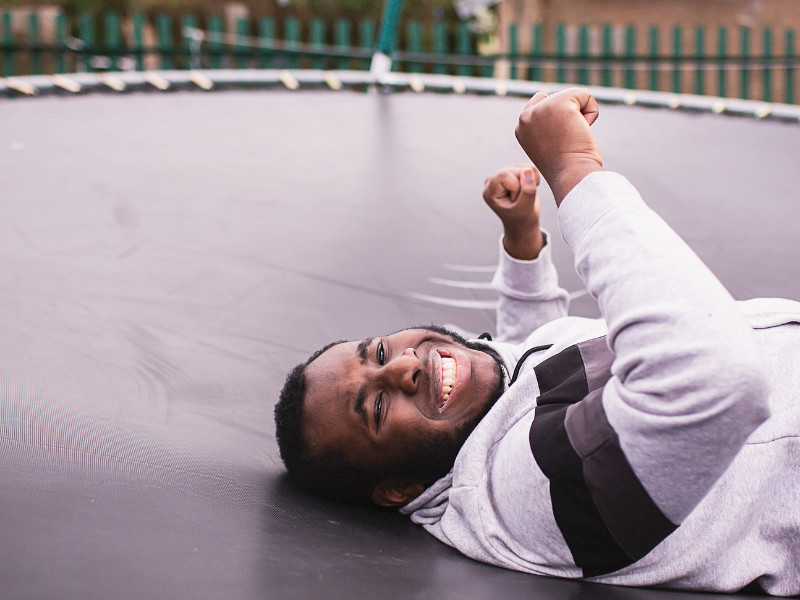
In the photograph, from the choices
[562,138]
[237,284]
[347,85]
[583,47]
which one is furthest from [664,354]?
[583,47]

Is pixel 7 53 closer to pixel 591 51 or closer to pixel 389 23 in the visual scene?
pixel 389 23

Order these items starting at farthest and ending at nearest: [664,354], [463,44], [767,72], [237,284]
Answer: [463,44] → [767,72] → [237,284] → [664,354]

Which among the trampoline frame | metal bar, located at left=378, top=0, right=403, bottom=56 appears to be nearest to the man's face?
metal bar, located at left=378, top=0, right=403, bottom=56

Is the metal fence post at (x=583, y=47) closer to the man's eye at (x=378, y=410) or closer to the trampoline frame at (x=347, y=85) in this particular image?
the trampoline frame at (x=347, y=85)

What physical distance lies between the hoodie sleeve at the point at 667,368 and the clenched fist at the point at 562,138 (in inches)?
2.8

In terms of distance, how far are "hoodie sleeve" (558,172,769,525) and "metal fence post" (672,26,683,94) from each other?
A: 5.21 metres

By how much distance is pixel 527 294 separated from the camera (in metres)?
1.11

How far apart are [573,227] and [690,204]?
1075mm

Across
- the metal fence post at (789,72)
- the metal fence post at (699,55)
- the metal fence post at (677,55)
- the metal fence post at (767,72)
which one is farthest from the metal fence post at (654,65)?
the metal fence post at (789,72)

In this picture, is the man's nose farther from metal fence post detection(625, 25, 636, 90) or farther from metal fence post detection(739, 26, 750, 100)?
metal fence post detection(739, 26, 750, 100)

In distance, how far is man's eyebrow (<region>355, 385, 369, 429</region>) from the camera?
766 mm

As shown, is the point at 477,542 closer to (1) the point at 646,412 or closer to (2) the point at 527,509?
(2) the point at 527,509

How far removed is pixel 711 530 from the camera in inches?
24.5

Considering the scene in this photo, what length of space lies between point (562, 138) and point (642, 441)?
0.31 m
